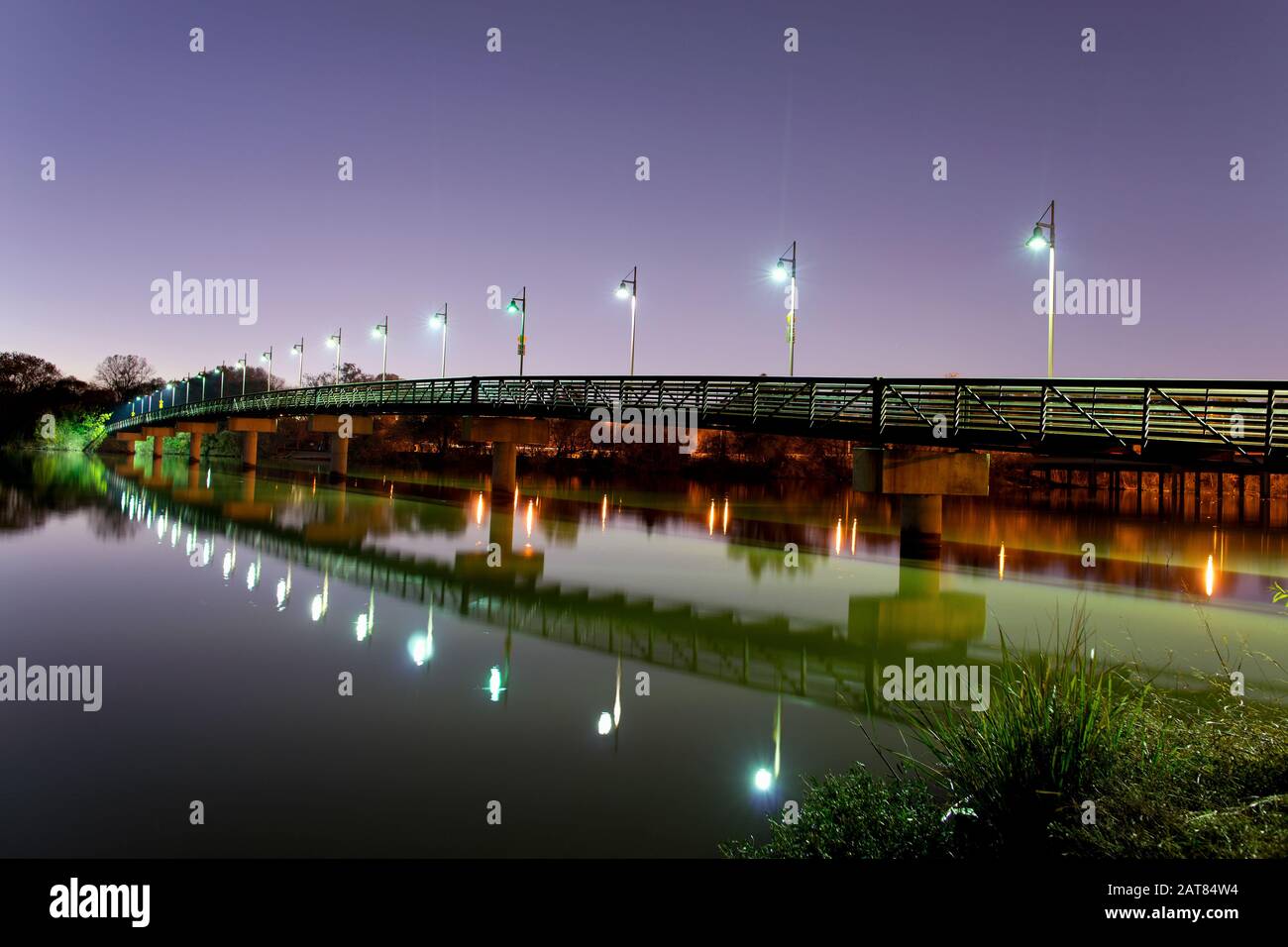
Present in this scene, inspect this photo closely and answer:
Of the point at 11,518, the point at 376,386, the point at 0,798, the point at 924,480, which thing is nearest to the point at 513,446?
the point at 376,386

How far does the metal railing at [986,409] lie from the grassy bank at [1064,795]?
43.3ft

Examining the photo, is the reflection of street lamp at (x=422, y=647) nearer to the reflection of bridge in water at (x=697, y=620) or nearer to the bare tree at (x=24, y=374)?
the reflection of bridge in water at (x=697, y=620)

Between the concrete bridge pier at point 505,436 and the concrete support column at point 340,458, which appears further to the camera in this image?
the concrete support column at point 340,458

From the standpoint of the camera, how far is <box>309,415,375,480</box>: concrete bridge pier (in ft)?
185

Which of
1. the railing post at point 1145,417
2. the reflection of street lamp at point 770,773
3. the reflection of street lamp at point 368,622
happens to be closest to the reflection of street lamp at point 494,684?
the reflection of street lamp at point 368,622

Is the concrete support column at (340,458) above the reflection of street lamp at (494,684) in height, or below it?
above

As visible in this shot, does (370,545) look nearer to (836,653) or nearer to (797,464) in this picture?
(836,653)

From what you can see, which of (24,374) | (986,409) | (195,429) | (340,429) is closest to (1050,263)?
(986,409)

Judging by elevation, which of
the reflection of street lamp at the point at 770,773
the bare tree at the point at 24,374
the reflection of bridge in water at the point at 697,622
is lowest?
the reflection of bridge in water at the point at 697,622

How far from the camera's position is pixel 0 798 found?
712 cm

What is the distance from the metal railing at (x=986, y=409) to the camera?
1764 cm

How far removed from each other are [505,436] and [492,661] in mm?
29188

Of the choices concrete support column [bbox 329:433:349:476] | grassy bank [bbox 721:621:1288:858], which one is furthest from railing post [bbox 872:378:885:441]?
concrete support column [bbox 329:433:349:476]

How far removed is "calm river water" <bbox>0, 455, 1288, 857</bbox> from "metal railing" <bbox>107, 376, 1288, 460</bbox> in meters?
3.44
